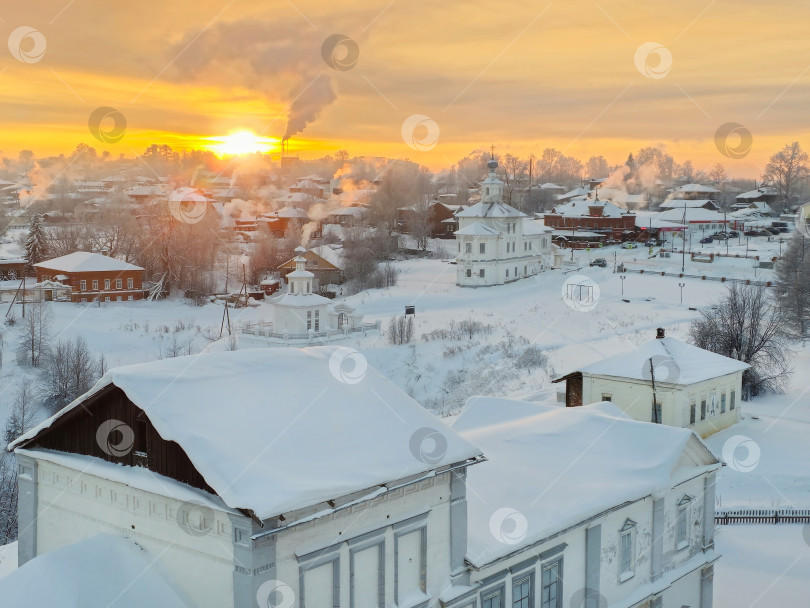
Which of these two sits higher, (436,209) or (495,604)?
(436,209)

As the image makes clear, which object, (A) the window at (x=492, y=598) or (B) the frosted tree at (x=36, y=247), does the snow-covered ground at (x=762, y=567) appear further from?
(B) the frosted tree at (x=36, y=247)

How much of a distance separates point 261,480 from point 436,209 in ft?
278

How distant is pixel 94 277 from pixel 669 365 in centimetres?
4285

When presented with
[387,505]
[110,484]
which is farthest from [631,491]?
[110,484]

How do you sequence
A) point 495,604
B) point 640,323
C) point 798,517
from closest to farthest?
point 495,604 → point 798,517 → point 640,323

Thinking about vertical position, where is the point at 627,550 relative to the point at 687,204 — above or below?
below

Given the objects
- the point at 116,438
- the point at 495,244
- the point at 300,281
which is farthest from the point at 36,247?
the point at 116,438

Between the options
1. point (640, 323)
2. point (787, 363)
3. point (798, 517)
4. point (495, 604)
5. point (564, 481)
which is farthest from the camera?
point (640, 323)

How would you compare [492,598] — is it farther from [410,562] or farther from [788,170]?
[788,170]

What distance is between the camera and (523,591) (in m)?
14.0

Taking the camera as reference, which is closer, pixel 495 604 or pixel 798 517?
pixel 495 604

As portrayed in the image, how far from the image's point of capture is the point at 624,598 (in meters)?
15.8

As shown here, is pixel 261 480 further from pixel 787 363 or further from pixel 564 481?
pixel 787 363

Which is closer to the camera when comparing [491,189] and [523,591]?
[523,591]
